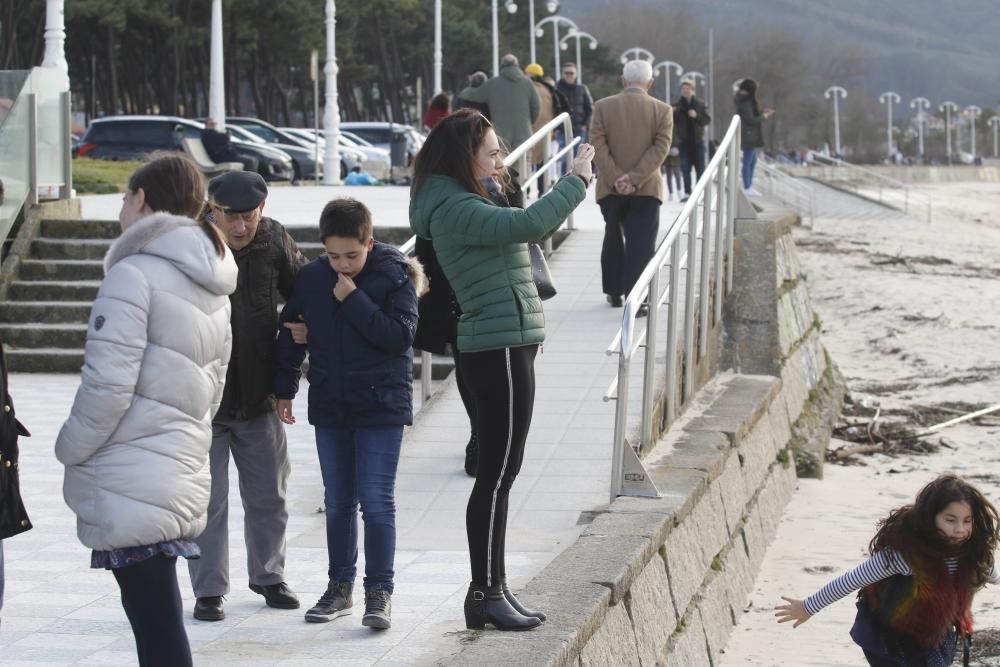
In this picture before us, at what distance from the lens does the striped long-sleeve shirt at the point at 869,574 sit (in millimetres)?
4910

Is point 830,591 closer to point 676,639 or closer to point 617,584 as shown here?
point 617,584

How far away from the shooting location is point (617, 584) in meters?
5.24

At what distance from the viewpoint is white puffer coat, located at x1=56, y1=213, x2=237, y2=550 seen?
12.6 feet

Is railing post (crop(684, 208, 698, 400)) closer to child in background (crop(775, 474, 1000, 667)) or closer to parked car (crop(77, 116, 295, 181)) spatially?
child in background (crop(775, 474, 1000, 667))

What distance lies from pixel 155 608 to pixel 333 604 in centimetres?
137

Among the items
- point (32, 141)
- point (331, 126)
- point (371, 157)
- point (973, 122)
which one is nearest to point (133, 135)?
point (371, 157)

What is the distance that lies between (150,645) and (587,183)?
1808 mm

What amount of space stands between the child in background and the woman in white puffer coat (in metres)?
1.99

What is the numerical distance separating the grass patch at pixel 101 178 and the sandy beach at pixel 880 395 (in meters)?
7.92

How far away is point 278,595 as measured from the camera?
5.48 m

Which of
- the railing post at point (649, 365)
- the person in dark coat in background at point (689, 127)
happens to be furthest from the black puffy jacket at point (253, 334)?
the person in dark coat in background at point (689, 127)

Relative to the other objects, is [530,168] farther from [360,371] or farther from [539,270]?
[360,371]

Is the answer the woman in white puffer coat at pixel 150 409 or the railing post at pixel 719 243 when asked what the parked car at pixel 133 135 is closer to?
the railing post at pixel 719 243

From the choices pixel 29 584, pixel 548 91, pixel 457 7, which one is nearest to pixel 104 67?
pixel 457 7
